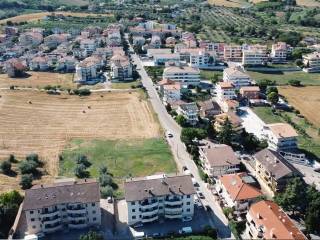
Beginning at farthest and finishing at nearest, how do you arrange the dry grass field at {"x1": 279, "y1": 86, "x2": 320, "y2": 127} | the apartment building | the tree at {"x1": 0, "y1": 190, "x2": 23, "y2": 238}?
the dry grass field at {"x1": 279, "y1": 86, "x2": 320, "y2": 127}, the tree at {"x1": 0, "y1": 190, "x2": 23, "y2": 238}, the apartment building

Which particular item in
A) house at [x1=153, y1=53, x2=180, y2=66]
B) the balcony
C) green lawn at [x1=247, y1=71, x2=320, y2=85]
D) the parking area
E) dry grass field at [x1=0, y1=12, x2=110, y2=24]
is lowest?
the parking area

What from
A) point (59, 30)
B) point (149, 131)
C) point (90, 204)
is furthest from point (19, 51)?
point (90, 204)

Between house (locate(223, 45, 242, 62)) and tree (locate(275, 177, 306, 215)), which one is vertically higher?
house (locate(223, 45, 242, 62))

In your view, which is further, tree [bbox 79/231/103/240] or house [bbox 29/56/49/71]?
house [bbox 29/56/49/71]

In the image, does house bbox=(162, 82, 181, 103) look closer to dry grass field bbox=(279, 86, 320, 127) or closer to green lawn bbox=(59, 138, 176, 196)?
green lawn bbox=(59, 138, 176, 196)

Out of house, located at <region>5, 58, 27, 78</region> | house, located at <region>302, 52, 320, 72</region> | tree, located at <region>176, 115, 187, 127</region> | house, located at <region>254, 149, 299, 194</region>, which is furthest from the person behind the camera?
house, located at <region>302, 52, 320, 72</region>

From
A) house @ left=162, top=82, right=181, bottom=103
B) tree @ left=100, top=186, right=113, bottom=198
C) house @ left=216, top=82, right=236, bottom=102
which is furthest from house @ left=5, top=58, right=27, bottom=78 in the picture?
tree @ left=100, top=186, right=113, bottom=198
